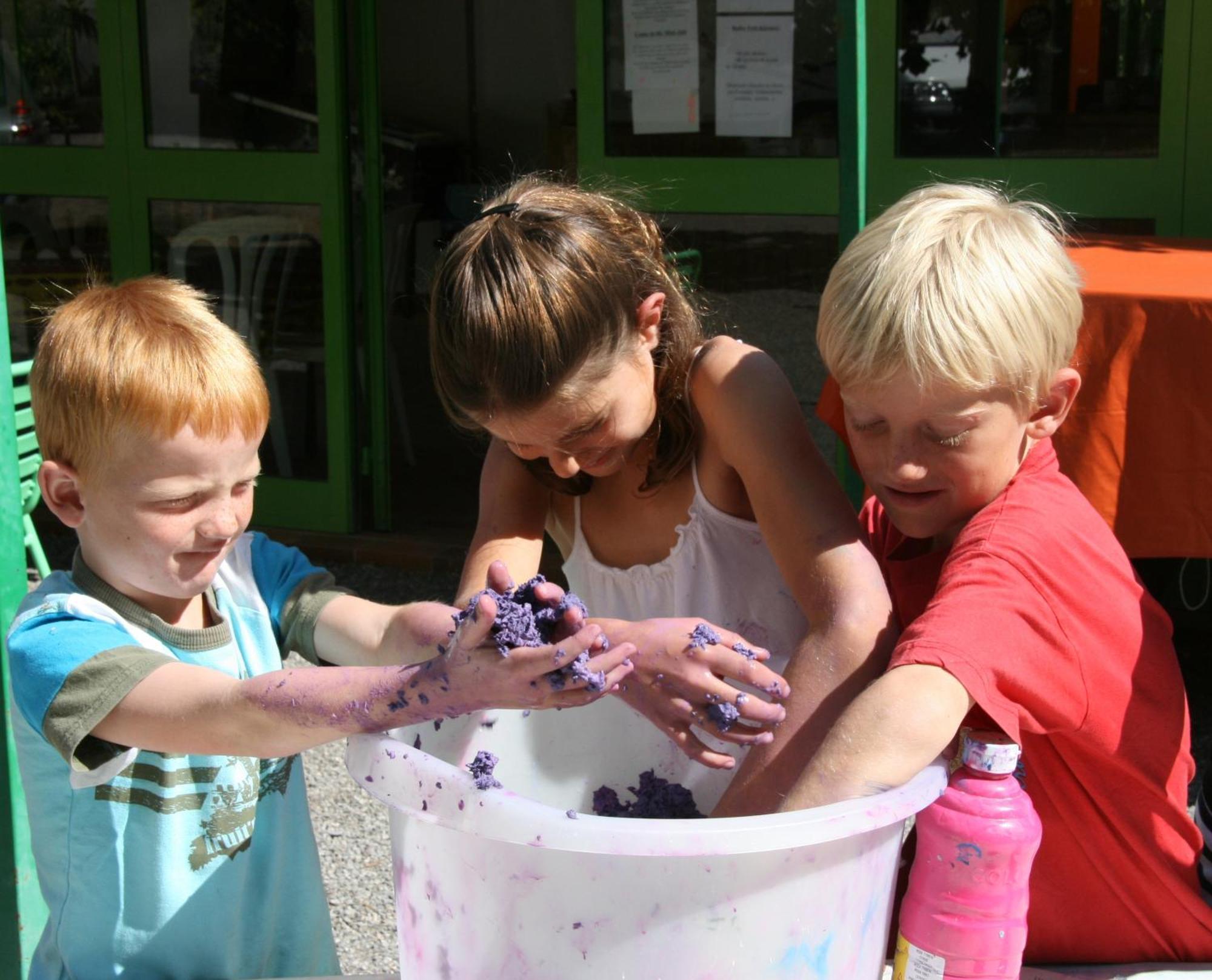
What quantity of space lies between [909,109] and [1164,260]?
1.29 meters

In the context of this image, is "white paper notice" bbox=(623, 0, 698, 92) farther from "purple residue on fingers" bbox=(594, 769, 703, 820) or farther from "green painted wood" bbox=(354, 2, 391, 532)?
"purple residue on fingers" bbox=(594, 769, 703, 820)

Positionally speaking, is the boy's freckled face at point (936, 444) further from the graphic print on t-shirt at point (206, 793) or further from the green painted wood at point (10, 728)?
the green painted wood at point (10, 728)

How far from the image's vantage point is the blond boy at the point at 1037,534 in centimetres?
128

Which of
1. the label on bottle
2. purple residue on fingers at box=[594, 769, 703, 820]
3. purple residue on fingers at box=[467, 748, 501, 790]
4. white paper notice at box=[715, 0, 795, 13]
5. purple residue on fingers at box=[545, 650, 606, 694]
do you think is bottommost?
purple residue on fingers at box=[594, 769, 703, 820]

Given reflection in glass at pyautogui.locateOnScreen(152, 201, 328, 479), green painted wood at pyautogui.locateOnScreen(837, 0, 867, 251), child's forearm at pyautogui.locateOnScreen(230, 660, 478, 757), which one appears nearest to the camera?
child's forearm at pyautogui.locateOnScreen(230, 660, 478, 757)

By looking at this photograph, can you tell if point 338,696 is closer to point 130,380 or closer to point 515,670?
point 515,670

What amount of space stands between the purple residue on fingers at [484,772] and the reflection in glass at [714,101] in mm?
3276

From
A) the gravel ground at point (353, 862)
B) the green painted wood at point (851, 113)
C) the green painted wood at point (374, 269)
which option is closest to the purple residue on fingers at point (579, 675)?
the green painted wood at point (851, 113)

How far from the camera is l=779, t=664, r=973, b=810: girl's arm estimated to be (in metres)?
1.11

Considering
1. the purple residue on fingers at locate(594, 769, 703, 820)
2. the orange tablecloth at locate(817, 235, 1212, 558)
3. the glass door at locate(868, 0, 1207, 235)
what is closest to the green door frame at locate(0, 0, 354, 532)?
the glass door at locate(868, 0, 1207, 235)

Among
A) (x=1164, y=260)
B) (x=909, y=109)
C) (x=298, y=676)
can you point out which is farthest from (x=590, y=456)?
(x=909, y=109)

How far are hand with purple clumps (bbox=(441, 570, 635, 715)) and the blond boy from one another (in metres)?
0.34

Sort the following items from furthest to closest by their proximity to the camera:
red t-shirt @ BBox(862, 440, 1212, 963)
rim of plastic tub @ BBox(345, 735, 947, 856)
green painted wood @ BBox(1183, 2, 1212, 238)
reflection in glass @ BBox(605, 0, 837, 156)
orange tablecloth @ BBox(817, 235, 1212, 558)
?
reflection in glass @ BBox(605, 0, 837, 156), green painted wood @ BBox(1183, 2, 1212, 238), orange tablecloth @ BBox(817, 235, 1212, 558), red t-shirt @ BBox(862, 440, 1212, 963), rim of plastic tub @ BBox(345, 735, 947, 856)

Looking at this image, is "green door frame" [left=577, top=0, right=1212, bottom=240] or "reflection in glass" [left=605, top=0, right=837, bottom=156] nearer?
"green door frame" [left=577, top=0, right=1212, bottom=240]
